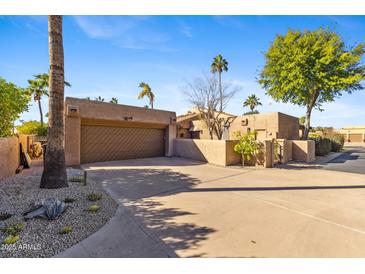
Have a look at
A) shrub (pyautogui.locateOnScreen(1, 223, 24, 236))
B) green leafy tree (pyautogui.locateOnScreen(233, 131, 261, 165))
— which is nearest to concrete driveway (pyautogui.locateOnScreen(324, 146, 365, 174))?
green leafy tree (pyautogui.locateOnScreen(233, 131, 261, 165))

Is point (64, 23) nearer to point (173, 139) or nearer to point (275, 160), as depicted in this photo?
point (173, 139)

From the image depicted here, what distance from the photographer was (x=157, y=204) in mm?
4914

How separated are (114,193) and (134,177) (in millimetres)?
2154

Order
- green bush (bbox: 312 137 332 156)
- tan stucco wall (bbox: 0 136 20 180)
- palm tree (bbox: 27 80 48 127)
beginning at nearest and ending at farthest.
Answer: tan stucco wall (bbox: 0 136 20 180) < green bush (bbox: 312 137 332 156) < palm tree (bbox: 27 80 48 127)

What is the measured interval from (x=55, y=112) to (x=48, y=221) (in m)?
3.40

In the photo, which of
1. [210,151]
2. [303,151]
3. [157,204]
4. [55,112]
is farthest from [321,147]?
[55,112]

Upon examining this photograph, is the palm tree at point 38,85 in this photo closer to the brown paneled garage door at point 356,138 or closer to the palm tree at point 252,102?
the palm tree at point 252,102

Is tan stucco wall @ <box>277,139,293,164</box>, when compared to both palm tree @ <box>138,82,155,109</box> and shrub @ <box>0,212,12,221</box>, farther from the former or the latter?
palm tree @ <box>138,82,155,109</box>

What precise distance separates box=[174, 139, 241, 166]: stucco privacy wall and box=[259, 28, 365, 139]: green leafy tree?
908 cm

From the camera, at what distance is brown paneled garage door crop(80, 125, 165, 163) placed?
11.3 meters

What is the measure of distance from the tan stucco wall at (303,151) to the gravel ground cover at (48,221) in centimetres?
1304

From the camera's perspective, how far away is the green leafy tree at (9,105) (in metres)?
7.85

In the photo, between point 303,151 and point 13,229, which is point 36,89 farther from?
point 303,151

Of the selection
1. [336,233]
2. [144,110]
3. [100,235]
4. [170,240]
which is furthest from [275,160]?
[100,235]
